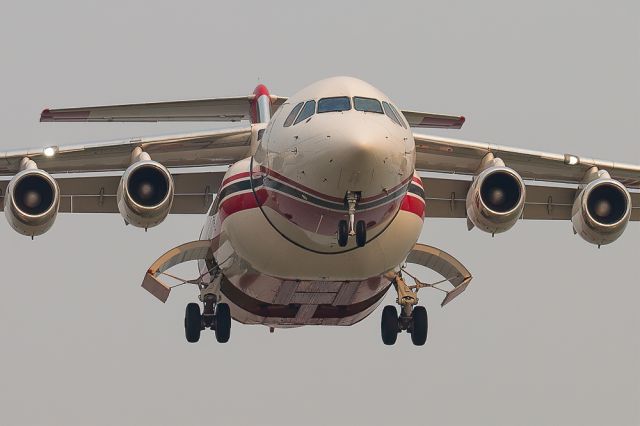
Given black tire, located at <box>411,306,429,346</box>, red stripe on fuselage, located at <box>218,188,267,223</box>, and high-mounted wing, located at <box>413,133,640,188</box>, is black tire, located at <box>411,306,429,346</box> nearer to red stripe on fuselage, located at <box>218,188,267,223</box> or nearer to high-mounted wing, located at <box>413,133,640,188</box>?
high-mounted wing, located at <box>413,133,640,188</box>

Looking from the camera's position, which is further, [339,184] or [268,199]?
[268,199]

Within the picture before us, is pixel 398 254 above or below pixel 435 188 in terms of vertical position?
below

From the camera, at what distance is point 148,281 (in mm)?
19984

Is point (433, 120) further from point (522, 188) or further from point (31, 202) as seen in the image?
point (31, 202)

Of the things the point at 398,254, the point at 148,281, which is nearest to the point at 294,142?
the point at 398,254

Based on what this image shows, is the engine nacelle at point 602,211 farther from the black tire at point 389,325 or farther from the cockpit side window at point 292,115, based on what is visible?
the cockpit side window at point 292,115

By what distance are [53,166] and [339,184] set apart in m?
4.64

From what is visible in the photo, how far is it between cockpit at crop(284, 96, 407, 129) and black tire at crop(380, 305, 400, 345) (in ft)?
13.1

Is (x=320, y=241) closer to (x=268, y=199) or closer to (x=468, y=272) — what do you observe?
(x=268, y=199)

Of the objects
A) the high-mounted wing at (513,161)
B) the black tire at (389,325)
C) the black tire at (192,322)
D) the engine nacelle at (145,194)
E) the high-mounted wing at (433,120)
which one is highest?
the high-mounted wing at (433,120)

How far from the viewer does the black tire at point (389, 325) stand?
20891 mm

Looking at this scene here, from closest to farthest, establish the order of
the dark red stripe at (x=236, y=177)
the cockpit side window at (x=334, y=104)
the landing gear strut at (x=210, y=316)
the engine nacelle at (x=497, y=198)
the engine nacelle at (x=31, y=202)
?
the cockpit side window at (x=334, y=104) → the engine nacelle at (x=31, y=202) → the dark red stripe at (x=236, y=177) → the engine nacelle at (x=497, y=198) → the landing gear strut at (x=210, y=316)

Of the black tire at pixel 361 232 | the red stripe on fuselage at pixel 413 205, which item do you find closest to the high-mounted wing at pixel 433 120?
the red stripe on fuselage at pixel 413 205

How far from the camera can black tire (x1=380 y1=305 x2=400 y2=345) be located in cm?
2089
